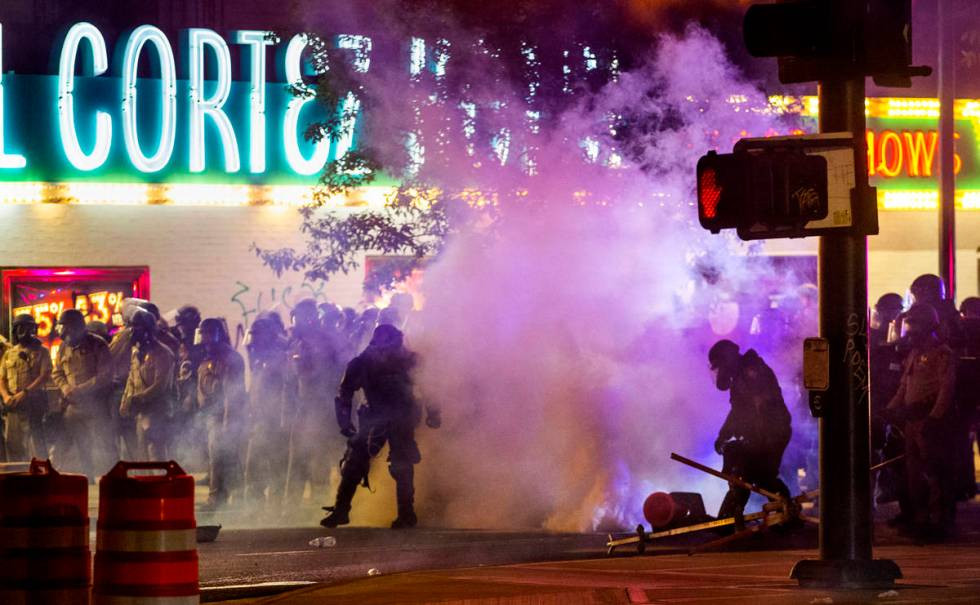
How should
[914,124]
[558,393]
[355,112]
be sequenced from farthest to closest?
[914,124]
[355,112]
[558,393]

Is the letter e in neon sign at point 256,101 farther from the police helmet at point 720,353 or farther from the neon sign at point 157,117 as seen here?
the police helmet at point 720,353

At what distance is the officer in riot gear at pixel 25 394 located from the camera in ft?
52.7

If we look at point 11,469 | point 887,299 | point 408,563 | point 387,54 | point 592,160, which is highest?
point 387,54

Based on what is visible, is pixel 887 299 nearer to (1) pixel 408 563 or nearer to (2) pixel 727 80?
(2) pixel 727 80

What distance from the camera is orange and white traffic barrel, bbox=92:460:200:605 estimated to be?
22.7 feet

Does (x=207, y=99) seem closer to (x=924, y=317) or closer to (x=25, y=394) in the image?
(x=25, y=394)

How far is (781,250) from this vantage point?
23.2m

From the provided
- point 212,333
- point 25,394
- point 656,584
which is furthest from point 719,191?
point 25,394

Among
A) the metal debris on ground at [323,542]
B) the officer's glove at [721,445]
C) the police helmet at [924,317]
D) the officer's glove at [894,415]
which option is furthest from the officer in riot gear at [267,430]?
the police helmet at [924,317]

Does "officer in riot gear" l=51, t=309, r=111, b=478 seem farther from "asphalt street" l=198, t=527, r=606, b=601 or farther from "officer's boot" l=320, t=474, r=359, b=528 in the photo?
"officer's boot" l=320, t=474, r=359, b=528

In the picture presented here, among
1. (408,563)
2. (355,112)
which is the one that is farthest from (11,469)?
(355,112)

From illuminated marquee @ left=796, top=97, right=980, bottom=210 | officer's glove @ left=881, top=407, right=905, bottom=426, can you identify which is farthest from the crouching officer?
illuminated marquee @ left=796, top=97, right=980, bottom=210

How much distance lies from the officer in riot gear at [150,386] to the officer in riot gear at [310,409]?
1.48 metres

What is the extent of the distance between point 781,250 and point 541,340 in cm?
1097
